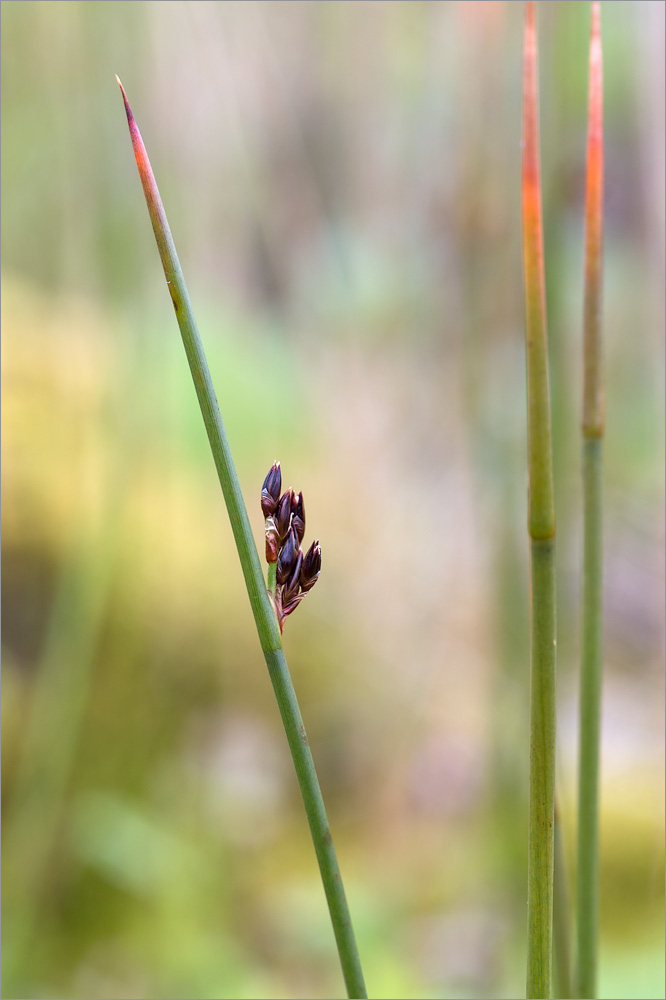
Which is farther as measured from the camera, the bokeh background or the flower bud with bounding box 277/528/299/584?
the bokeh background

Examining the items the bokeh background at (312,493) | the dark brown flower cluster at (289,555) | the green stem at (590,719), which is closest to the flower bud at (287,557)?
the dark brown flower cluster at (289,555)

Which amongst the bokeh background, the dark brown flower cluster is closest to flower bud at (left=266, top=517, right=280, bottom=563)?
the dark brown flower cluster

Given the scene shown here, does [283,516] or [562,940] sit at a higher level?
[283,516]

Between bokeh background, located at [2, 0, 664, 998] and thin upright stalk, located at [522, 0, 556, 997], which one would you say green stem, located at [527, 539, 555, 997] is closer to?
thin upright stalk, located at [522, 0, 556, 997]

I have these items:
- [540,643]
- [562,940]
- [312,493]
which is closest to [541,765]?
[540,643]

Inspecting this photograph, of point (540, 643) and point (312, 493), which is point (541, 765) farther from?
point (312, 493)

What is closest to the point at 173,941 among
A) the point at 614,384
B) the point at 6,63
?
the point at 6,63

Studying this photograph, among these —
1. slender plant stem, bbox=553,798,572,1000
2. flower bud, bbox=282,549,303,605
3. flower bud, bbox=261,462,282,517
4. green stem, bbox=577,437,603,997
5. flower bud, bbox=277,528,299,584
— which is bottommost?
slender plant stem, bbox=553,798,572,1000

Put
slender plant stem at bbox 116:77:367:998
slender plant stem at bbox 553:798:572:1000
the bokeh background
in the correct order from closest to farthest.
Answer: slender plant stem at bbox 116:77:367:998 → slender plant stem at bbox 553:798:572:1000 → the bokeh background
